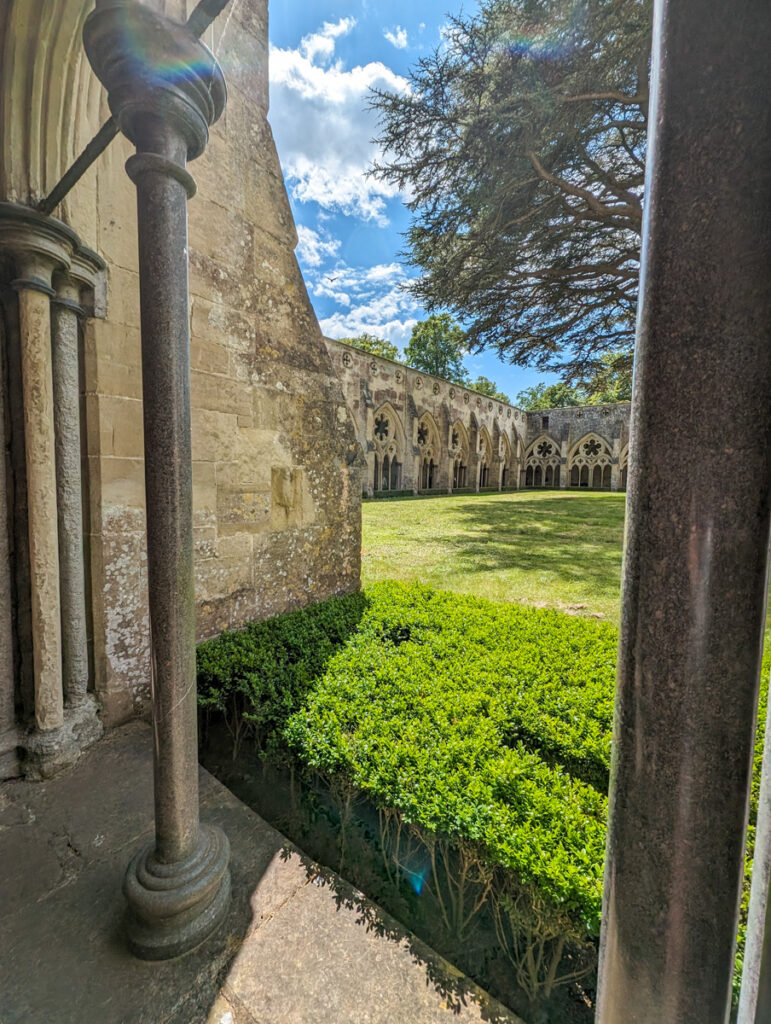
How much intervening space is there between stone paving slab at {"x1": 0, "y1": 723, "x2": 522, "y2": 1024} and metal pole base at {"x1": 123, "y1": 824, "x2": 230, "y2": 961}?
0.14ft

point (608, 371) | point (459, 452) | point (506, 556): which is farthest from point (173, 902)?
point (459, 452)

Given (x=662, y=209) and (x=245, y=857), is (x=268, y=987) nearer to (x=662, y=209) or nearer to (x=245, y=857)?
(x=245, y=857)

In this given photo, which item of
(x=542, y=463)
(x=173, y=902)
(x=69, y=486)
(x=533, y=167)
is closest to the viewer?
(x=173, y=902)

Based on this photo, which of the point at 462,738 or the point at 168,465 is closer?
the point at 168,465

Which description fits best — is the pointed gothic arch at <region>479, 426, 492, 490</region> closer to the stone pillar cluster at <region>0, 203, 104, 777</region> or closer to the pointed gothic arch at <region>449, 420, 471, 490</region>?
the pointed gothic arch at <region>449, 420, 471, 490</region>

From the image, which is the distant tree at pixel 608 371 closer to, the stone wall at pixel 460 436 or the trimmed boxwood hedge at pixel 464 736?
the stone wall at pixel 460 436

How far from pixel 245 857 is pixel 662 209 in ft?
7.06

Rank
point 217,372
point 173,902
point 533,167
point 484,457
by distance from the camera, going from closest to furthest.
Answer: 1. point 173,902
2. point 217,372
3. point 533,167
4. point 484,457

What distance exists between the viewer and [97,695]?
230 centimetres

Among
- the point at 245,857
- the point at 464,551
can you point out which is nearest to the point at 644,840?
the point at 245,857

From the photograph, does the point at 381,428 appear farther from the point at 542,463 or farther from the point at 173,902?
the point at 173,902

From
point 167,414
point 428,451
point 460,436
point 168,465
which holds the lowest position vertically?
point 168,465

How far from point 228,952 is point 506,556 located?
6440 millimetres

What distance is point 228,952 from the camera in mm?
1245
